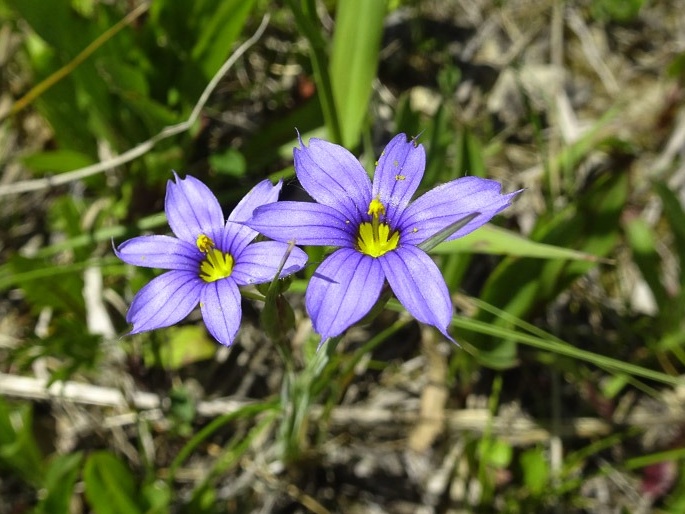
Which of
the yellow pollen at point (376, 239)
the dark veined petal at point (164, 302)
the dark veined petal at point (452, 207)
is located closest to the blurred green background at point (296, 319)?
the yellow pollen at point (376, 239)

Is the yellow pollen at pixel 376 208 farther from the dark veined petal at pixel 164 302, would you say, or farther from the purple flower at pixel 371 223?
the dark veined petal at pixel 164 302

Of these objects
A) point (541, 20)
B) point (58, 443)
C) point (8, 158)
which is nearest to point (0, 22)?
point (8, 158)

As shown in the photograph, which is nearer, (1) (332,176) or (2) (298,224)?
(2) (298,224)

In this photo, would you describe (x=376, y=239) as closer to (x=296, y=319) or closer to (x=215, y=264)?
(x=215, y=264)

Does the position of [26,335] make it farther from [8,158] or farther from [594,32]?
[594,32]

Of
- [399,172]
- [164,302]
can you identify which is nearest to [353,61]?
[399,172]

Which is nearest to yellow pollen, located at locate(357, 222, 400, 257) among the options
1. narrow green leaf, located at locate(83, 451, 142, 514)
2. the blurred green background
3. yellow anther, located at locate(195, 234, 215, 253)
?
yellow anther, located at locate(195, 234, 215, 253)
